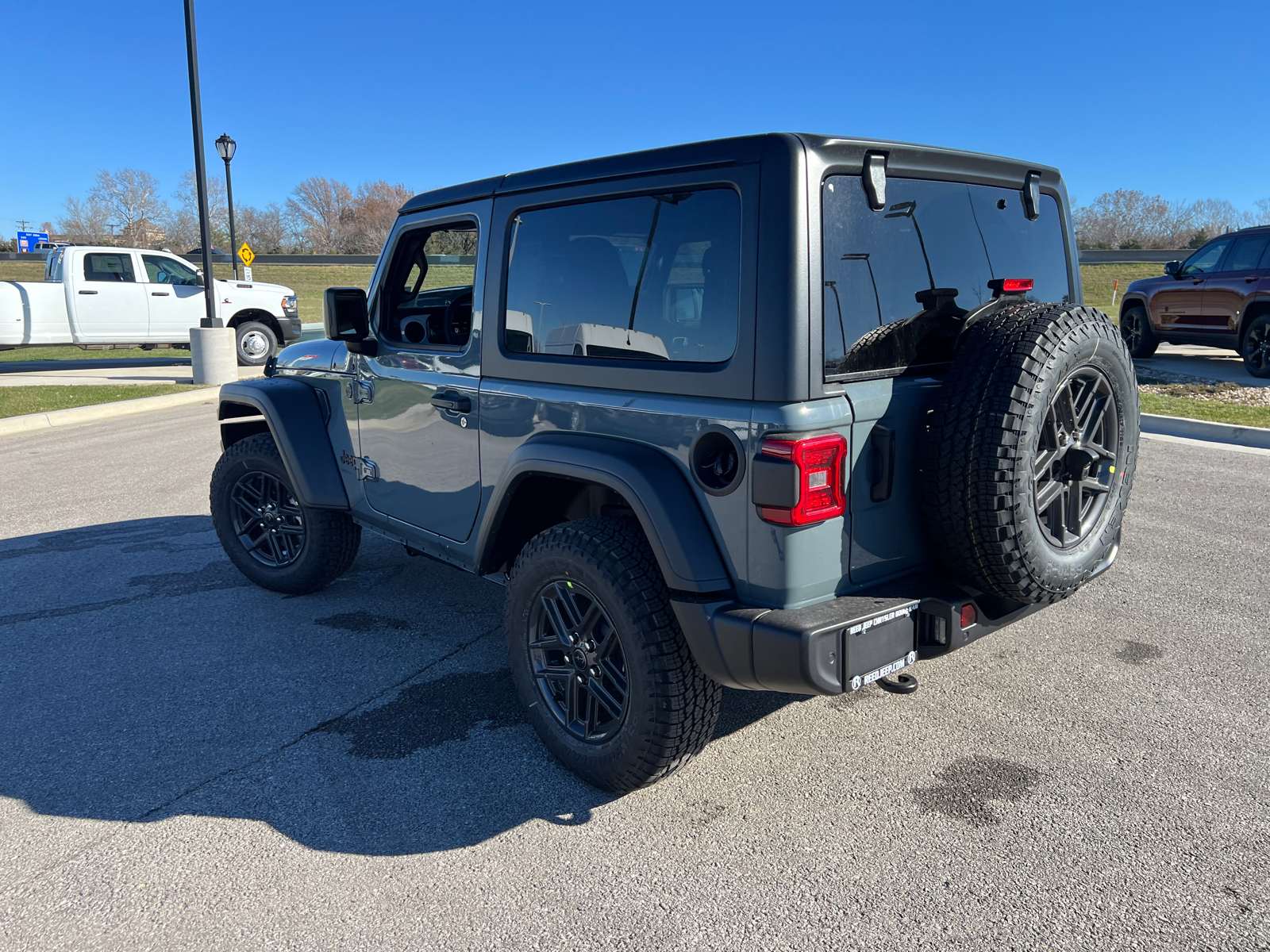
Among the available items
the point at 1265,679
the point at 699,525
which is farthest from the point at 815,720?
the point at 1265,679

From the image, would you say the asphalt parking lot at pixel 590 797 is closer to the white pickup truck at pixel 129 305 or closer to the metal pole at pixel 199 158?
the metal pole at pixel 199 158

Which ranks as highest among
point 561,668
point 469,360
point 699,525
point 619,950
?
point 469,360

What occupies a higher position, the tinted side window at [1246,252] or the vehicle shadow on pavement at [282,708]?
the tinted side window at [1246,252]

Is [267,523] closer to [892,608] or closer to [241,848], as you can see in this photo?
[241,848]

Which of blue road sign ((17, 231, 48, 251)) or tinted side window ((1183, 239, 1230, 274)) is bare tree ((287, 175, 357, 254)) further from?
tinted side window ((1183, 239, 1230, 274))

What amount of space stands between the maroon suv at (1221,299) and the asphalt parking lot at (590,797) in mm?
9041

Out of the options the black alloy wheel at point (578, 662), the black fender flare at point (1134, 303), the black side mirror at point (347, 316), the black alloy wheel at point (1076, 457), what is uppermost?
the black fender flare at point (1134, 303)

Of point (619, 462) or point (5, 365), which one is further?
point (5, 365)

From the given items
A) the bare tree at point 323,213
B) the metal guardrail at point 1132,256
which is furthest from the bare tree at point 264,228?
the metal guardrail at point 1132,256

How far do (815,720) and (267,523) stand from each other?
9.92 ft

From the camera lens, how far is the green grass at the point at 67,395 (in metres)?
11.1

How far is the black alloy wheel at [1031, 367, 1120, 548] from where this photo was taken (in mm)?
2762

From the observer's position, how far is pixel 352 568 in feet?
17.4

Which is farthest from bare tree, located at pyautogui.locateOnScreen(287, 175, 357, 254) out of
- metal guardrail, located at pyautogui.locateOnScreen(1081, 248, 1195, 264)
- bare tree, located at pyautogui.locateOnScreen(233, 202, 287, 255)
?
metal guardrail, located at pyautogui.locateOnScreen(1081, 248, 1195, 264)
